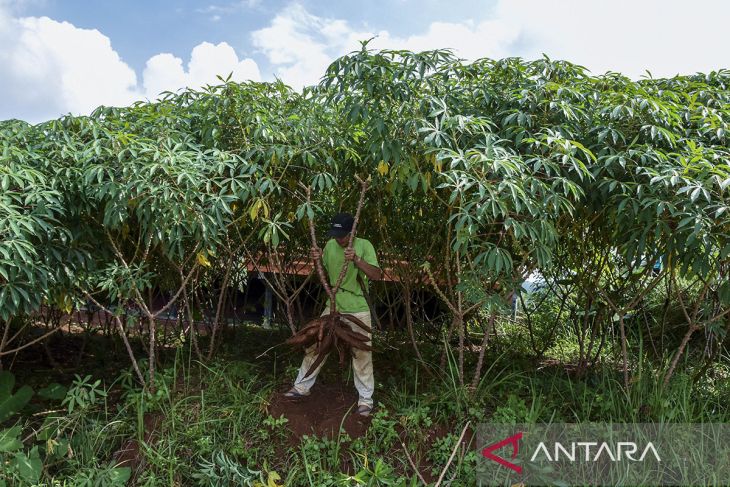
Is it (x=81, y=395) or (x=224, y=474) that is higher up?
(x=81, y=395)

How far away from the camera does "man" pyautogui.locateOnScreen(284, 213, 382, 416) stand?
381 centimetres

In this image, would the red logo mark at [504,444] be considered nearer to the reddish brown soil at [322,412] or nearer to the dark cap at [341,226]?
the reddish brown soil at [322,412]

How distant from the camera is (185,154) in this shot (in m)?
3.62

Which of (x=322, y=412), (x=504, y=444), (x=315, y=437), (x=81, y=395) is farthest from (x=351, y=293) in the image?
(x=81, y=395)

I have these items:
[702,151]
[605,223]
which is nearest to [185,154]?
[605,223]

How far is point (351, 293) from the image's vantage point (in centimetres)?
394

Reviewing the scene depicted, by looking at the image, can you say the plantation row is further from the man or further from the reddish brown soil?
the reddish brown soil

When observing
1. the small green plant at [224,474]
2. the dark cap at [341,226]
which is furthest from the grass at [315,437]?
the dark cap at [341,226]

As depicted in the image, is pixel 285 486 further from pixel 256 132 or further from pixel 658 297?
pixel 658 297

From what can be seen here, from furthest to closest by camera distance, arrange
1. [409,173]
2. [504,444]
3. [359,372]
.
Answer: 1. [359,372]
2. [504,444]
3. [409,173]

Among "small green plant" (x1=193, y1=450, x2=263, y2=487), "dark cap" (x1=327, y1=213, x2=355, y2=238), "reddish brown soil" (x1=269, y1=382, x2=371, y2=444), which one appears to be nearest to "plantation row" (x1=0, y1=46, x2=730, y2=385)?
"dark cap" (x1=327, y1=213, x2=355, y2=238)

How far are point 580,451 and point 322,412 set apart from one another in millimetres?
1600

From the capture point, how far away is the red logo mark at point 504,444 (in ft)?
11.5

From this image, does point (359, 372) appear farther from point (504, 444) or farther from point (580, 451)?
point (580, 451)
